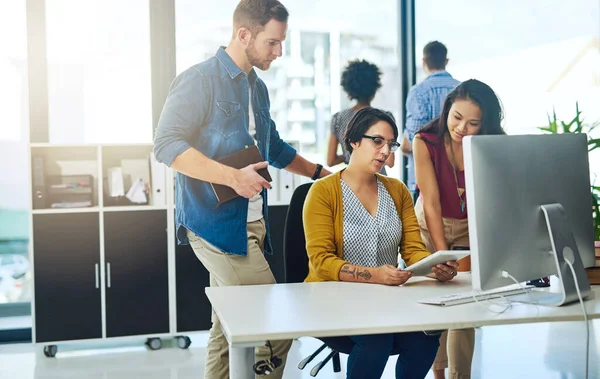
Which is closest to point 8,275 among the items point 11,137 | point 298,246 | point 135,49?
point 11,137

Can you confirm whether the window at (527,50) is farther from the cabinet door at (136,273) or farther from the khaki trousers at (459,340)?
the cabinet door at (136,273)

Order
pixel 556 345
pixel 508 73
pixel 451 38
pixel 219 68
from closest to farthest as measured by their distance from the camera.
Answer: pixel 219 68 < pixel 556 345 < pixel 508 73 < pixel 451 38

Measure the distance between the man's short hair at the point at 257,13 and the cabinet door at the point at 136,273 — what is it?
2020mm

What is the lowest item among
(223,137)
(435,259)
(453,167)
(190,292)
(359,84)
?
(190,292)

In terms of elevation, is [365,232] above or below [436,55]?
below

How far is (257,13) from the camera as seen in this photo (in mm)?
2389

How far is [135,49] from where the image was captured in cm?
477

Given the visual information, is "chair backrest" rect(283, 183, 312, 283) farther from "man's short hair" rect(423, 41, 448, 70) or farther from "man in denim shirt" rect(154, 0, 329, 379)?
"man's short hair" rect(423, 41, 448, 70)

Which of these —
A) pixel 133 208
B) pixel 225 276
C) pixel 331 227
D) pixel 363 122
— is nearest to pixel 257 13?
pixel 363 122

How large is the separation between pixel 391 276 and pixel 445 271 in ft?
0.63

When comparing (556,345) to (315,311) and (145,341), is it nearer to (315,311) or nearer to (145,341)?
(145,341)

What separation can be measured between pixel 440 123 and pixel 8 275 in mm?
3070

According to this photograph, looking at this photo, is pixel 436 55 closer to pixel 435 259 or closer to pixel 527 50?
pixel 527 50

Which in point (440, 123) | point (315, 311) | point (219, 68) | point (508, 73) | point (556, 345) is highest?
point (508, 73)
